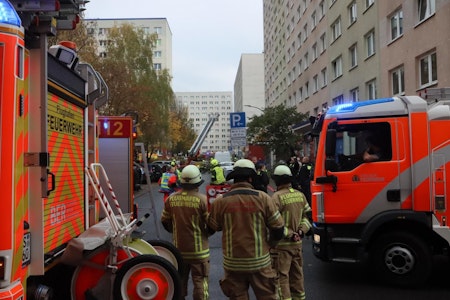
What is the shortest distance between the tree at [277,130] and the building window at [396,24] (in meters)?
10.1

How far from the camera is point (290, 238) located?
4.75m

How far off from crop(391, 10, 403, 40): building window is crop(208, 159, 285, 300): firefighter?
1919 centimetres

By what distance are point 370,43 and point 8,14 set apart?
24.4 metres

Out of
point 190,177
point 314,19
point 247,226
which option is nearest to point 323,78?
point 314,19

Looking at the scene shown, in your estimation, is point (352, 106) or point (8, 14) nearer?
point (8, 14)

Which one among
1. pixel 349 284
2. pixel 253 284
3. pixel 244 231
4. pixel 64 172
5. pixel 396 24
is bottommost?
pixel 349 284

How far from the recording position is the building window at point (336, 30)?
3031 cm

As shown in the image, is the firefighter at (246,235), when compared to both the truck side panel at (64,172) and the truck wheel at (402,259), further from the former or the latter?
the truck wheel at (402,259)

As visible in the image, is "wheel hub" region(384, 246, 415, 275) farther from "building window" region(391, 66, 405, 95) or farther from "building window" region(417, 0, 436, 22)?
"building window" region(391, 66, 405, 95)

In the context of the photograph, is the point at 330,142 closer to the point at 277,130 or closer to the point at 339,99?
the point at 277,130

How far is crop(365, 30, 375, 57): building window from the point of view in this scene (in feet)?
79.5

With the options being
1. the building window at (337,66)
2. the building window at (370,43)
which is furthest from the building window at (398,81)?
the building window at (337,66)

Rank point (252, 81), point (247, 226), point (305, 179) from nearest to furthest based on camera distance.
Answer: point (247, 226) < point (305, 179) < point (252, 81)

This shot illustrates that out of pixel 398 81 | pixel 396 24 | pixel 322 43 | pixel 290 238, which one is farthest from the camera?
pixel 322 43
